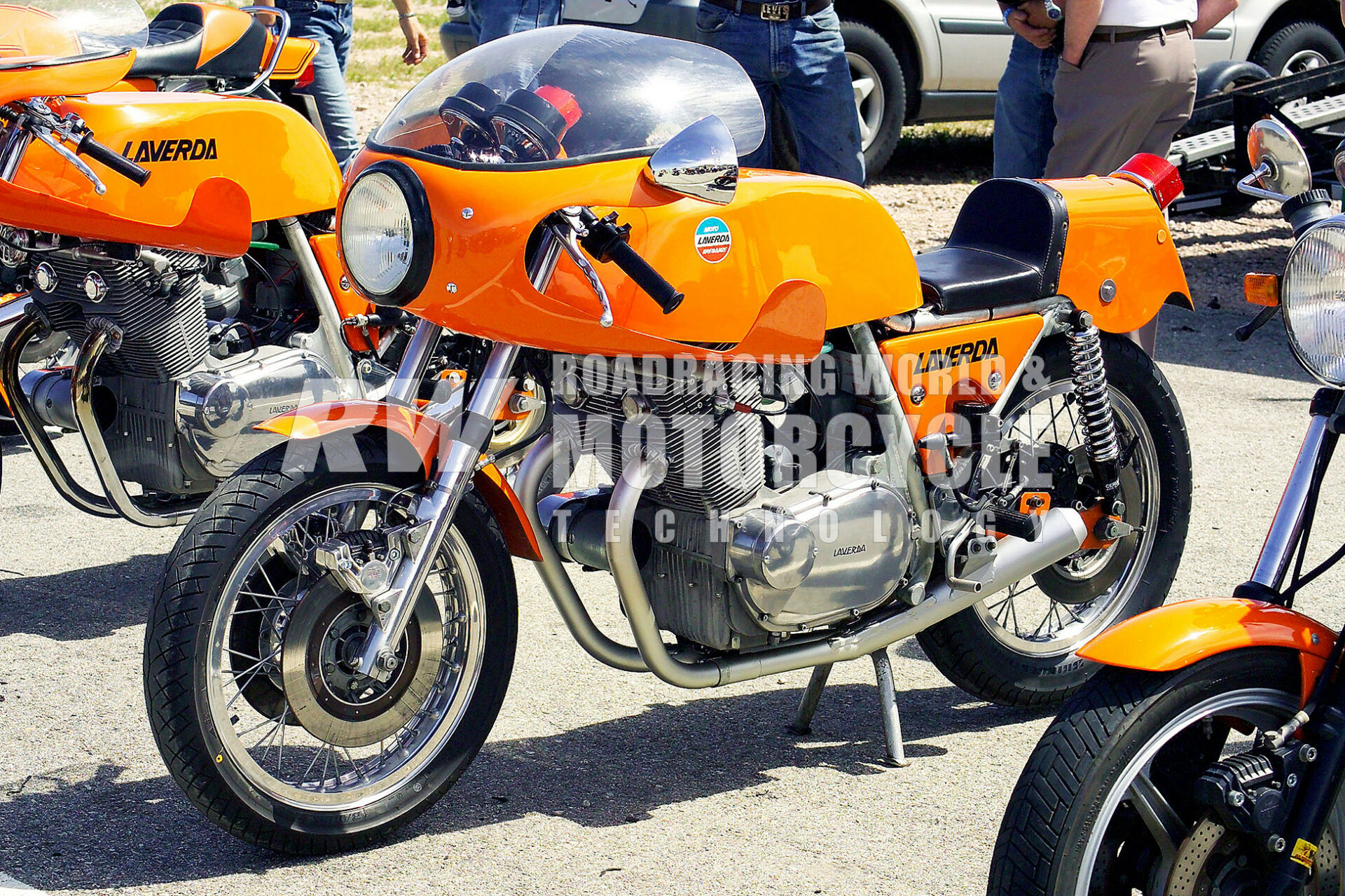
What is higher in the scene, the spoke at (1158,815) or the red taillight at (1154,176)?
the red taillight at (1154,176)

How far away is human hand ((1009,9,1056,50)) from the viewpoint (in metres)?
5.07

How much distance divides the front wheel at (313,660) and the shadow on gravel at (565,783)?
126 millimetres

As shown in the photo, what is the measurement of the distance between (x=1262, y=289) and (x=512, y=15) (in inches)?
166

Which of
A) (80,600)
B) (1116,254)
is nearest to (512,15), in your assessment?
(80,600)

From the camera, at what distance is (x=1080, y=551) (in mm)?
3713

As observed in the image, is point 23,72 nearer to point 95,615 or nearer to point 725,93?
point 95,615

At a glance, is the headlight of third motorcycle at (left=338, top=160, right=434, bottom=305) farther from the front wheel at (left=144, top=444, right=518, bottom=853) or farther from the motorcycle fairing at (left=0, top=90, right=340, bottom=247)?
the motorcycle fairing at (left=0, top=90, right=340, bottom=247)

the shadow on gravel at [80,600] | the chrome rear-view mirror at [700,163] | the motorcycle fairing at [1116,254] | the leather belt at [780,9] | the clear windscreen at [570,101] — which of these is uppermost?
the leather belt at [780,9]

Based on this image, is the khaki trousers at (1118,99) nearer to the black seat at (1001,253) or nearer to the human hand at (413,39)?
the black seat at (1001,253)

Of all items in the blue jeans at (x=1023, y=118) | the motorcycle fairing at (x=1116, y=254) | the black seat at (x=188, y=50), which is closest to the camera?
the motorcycle fairing at (x=1116, y=254)

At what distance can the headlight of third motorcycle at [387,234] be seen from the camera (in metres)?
2.67

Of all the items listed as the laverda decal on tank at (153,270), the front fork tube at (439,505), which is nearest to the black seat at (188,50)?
the laverda decal on tank at (153,270)

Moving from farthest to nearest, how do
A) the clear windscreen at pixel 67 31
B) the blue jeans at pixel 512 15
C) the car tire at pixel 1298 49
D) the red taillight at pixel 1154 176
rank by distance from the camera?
→ the car tire at pixel 1298 49 < the blue jeans at pixel 512 15 < the clear windscreen at pixel 67 31 < the red taillight at pixel 1154 176

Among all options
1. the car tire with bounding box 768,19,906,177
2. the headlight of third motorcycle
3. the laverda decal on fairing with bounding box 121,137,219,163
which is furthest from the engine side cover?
the car tire with bounding box 768,19,906,177
